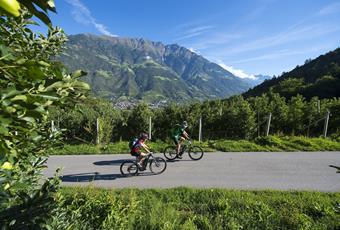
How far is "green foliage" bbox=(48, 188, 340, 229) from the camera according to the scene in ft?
19.4

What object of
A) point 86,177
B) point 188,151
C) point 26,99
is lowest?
point 86,177

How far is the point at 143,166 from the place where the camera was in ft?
35.3

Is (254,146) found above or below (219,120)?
below

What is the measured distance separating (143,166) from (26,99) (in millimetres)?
10001

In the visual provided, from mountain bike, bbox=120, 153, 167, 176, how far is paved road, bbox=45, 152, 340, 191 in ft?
0.71

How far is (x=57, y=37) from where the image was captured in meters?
2.90

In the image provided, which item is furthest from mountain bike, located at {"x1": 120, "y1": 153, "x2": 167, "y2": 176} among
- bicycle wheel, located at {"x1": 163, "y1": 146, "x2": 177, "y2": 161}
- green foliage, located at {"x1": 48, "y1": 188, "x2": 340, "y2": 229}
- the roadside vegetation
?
the roadside vegetation

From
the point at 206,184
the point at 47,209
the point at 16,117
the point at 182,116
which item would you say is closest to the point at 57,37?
the point at 47,209

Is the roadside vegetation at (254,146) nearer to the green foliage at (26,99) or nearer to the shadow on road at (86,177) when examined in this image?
the shadow on road at (86,177)

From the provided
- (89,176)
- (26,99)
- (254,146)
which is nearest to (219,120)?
(254,146)

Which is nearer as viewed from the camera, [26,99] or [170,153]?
[26,99]

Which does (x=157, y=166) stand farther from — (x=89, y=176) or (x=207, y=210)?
(x=207, y=210)

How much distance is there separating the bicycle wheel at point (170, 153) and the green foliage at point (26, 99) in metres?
9.67

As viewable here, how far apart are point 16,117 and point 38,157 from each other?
219cm
